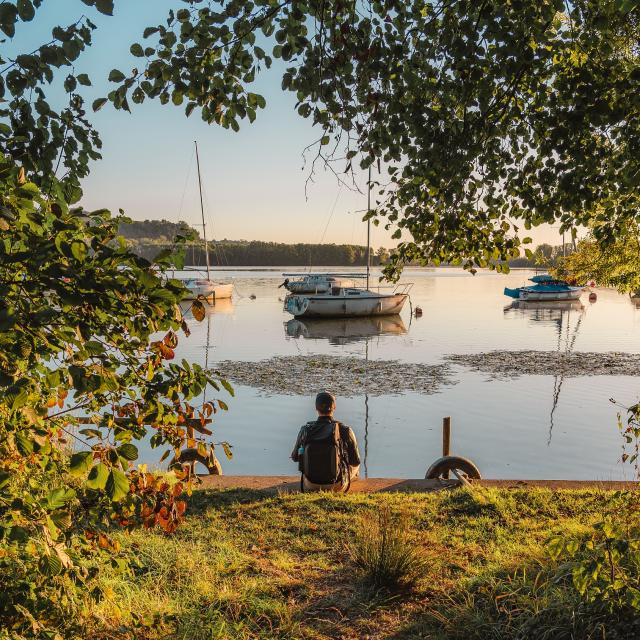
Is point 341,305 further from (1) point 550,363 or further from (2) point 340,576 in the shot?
(2) point 340,576

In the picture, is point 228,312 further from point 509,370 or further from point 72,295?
point 72,295

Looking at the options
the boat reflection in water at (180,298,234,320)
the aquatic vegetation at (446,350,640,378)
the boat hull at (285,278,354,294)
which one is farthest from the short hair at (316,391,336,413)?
the boat hull at (285,278,354,294)

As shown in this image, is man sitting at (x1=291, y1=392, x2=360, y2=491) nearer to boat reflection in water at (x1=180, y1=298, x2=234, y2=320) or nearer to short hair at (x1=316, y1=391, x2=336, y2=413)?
short hair at (x1=316, y1=391, x2=336, y2=413)

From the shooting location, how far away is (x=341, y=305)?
46.8m

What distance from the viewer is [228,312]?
57.0m

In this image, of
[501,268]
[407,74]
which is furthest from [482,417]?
[407,74]

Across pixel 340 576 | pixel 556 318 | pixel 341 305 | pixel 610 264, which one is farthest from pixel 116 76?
pixel 556 318

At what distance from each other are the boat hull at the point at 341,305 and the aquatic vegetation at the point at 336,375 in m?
17.1

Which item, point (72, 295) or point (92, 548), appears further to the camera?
point (92, 548)

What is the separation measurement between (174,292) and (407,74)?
2.64m

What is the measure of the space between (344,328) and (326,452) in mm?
34733

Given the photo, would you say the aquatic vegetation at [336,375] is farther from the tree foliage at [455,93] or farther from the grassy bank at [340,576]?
the tree foliage at [455,93]

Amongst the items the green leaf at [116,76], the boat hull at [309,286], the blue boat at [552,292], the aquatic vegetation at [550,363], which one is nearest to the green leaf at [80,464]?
the green leaf at [116,76]

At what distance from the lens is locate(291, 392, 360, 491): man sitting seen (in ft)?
24.9
